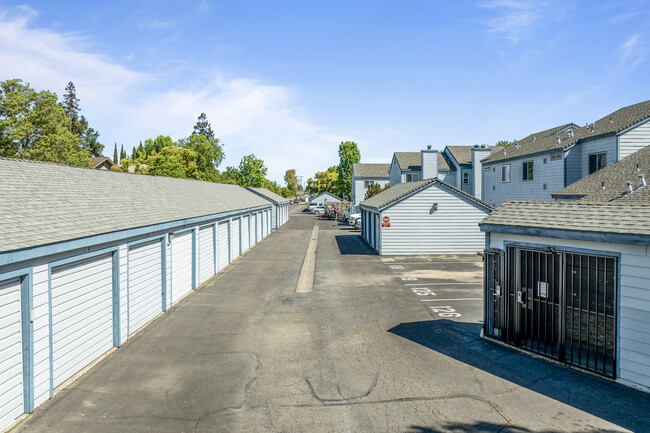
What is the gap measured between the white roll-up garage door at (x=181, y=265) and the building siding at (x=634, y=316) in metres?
12.6

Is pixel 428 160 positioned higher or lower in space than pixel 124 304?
higher

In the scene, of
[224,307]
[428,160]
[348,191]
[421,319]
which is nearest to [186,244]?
[224,307]

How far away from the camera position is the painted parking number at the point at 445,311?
41.0 ft

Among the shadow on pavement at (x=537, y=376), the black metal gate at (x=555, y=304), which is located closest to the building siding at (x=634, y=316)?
the black metal gate at (x=555, y=304)

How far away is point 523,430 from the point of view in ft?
20.4

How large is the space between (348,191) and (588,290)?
285ft

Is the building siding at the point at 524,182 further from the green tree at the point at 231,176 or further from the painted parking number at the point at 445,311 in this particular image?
the green tree at the point at 231,176

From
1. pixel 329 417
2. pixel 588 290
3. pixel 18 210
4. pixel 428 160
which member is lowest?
pixel 329 417

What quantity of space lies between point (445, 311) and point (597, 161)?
1796 centimetres

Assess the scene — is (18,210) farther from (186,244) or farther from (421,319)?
(421,319)

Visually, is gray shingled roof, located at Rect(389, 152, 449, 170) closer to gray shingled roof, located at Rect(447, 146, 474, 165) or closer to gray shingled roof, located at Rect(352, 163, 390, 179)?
gray shingled roof, located at Rect(447, 146, 474, 165)

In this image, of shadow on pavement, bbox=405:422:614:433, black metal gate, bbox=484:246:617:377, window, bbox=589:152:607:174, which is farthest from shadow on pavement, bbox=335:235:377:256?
shadow on pavement, bbox=405:422:614:433

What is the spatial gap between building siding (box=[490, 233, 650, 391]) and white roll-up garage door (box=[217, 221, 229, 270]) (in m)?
16.7

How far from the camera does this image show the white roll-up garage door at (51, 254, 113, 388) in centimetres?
785
